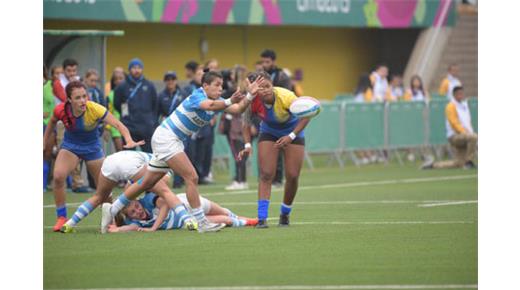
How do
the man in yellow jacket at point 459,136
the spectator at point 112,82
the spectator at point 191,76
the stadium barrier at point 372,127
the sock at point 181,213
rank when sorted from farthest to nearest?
the stadium barrier at point 372,127, the man in yellow jacket at point 459,136, the spectator at point 112,82, the spectator at point 191,76, the sock at point 181,213

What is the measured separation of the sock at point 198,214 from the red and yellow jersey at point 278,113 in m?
1.45

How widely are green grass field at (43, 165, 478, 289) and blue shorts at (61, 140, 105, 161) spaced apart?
2.92ft

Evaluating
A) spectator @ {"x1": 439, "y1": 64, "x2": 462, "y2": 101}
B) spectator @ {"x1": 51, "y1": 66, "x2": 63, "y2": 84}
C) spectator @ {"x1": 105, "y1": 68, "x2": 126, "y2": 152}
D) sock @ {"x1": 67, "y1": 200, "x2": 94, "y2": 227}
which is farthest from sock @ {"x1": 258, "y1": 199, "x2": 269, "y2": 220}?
spectator @ {"x1": 439, "y1": 64, "x2": 462, "y2": 101}

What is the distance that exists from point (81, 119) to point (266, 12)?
1888cm

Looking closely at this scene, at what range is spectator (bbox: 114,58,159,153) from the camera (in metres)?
22.6

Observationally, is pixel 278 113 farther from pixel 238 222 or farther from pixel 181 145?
pixel 238 222

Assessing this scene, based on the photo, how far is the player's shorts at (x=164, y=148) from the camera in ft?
48.9

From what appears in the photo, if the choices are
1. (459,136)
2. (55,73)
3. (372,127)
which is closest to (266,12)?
(372,127)

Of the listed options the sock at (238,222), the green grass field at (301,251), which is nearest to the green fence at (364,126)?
the green grass field at (301,251)

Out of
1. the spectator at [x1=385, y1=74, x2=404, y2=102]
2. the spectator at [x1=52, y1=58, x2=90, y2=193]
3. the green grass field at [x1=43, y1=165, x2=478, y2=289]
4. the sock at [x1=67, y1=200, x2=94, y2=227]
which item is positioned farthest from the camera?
the spectator at [x1=385, y1=74, x2=404, y2=102]

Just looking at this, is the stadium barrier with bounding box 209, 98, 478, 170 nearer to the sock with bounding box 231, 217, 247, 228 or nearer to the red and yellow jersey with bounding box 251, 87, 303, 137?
the sock with bounding box 231, 217, 247, 228

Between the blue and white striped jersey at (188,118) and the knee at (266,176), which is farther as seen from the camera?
the knee at (266,176)

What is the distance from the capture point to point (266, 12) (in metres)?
34.2

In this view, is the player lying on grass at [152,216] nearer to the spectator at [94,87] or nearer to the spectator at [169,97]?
the spectator at [94,87]
